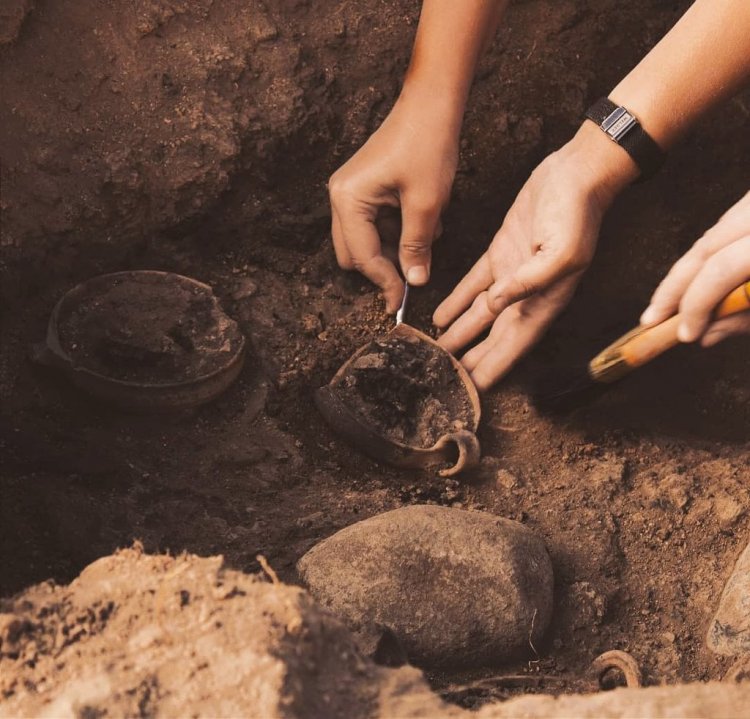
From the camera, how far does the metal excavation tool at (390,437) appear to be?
2283 millimetres

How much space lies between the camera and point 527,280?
2.23 m

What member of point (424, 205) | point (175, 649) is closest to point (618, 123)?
point (424, 205)

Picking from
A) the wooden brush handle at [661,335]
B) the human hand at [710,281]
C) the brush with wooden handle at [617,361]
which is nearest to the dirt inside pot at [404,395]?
the brush with wooden handle at [617,361]

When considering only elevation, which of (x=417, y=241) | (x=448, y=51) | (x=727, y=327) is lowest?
(x=727, y=327)

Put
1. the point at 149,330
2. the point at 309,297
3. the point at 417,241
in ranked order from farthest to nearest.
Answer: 1. the point at 309,297
2. the point at 417,241
3. the point at 149,330

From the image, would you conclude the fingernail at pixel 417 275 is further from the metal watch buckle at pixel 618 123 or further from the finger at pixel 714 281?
the finger at pixel 714 281

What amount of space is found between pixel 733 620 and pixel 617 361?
1.98ft

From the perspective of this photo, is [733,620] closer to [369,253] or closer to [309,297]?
[369,253]

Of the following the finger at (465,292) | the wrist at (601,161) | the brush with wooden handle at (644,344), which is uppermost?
the wrist at (601,161)

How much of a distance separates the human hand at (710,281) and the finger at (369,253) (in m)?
0.72

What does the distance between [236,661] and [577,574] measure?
42.0 inches

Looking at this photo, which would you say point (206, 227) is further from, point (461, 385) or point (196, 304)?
point (461, 385)

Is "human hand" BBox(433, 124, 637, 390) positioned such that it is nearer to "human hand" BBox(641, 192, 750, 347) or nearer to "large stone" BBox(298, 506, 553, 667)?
"human hand" BBox(641, 192, 750, 347)

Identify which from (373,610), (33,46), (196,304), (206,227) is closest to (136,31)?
(33,46)
